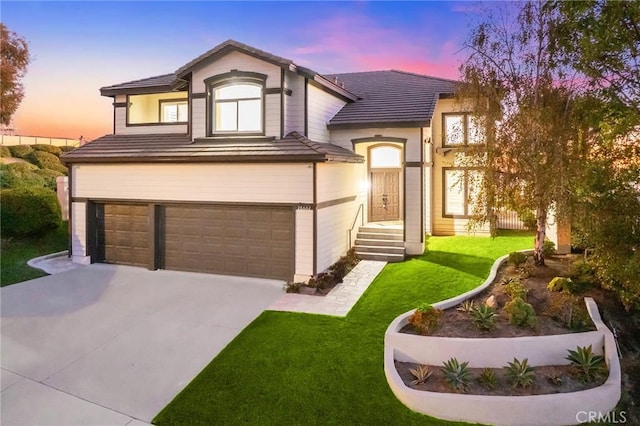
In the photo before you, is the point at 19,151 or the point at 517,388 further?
the point at 19,151

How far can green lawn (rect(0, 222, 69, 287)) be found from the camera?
12742mm

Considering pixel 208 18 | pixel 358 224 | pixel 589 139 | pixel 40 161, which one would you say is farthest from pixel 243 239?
pixel 40 161

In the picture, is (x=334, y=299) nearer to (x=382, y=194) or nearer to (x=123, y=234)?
(x=382, y=194)

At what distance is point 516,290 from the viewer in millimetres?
9039

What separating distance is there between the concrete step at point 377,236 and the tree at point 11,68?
19840 mm

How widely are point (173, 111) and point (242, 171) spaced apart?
581 centimetres

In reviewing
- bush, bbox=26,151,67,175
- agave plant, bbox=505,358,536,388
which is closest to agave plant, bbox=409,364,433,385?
agave plant, bbox=505,358,536,388

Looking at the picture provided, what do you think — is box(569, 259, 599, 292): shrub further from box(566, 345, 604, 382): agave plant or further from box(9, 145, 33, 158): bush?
box(9, 145, 33, 158): bush

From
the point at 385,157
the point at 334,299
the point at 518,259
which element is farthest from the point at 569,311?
the point at 385,157

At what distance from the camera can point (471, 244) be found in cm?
1562

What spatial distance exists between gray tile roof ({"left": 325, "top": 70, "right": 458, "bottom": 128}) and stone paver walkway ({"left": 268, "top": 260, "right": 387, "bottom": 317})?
5.78 meters

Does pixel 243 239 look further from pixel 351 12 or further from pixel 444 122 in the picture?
pixel 444 122

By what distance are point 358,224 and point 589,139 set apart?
8301 mm

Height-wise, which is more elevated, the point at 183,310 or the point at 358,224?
the point at 358,224
